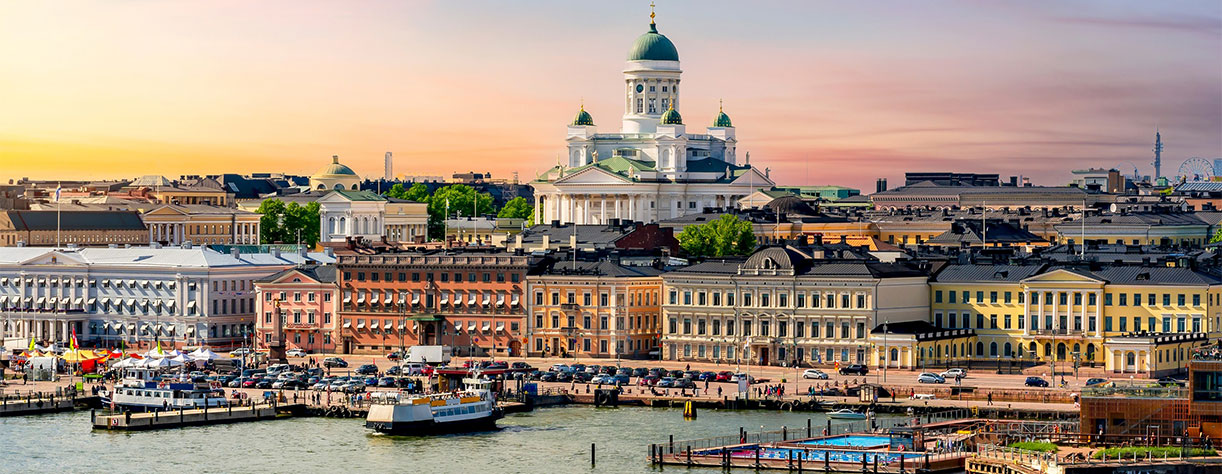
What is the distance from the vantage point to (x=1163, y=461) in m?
67.9

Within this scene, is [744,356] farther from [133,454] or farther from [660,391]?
[133,454]

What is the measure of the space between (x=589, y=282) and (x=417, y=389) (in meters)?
22.6

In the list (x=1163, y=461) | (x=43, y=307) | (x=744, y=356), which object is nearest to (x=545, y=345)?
(x=744, y=356)

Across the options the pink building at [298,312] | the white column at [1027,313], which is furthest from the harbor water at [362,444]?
the pink building at [298,312]

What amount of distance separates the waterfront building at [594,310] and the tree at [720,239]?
27.1 metres

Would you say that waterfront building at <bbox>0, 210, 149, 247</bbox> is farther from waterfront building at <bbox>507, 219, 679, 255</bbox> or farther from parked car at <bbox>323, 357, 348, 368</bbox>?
parked car at <bbox>323, 357, 348, 368</bbox>

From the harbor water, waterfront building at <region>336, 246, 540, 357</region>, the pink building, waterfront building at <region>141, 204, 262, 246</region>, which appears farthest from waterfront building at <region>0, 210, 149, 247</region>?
the harbor water

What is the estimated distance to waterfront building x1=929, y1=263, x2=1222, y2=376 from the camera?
346ft

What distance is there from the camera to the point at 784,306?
11025 cm

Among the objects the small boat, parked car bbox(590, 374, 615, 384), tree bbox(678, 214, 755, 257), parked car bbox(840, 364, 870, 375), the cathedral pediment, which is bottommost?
the small boat

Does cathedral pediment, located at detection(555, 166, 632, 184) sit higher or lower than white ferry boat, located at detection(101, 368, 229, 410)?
higher

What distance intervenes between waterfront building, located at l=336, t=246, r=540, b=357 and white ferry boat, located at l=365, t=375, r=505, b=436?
91.0 ft

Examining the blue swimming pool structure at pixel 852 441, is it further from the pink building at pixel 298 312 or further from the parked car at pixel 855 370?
the pink building at pixel 298 312

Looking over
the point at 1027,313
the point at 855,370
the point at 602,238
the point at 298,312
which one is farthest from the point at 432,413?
the point at 602,238
